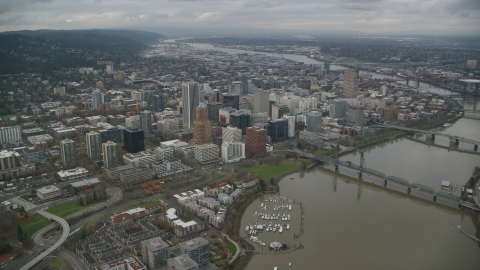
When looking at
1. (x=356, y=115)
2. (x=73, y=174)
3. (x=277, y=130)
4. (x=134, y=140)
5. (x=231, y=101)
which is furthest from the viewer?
(x=231, y=101)

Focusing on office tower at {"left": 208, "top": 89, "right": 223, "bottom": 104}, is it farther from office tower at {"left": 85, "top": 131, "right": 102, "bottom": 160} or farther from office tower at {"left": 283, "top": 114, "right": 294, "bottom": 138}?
office tower at {"left": 85, "top": 131, "right": 102, "bottom": 160}

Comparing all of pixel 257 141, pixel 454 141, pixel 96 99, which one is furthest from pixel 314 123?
pixel 96 99

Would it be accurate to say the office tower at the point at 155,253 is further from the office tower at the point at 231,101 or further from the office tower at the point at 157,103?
the office tower at the point at 157,103

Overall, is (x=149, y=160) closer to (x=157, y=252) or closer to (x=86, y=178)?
(x=86, y=178)

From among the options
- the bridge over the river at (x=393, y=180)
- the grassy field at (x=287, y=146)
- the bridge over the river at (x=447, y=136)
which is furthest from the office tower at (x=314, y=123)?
the bridge over the river at (x=447, y=136)

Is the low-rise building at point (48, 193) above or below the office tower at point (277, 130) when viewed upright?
below

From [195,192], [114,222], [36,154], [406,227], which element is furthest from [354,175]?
[36,154]

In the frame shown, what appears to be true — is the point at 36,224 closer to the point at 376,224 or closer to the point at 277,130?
the point at 376,224
